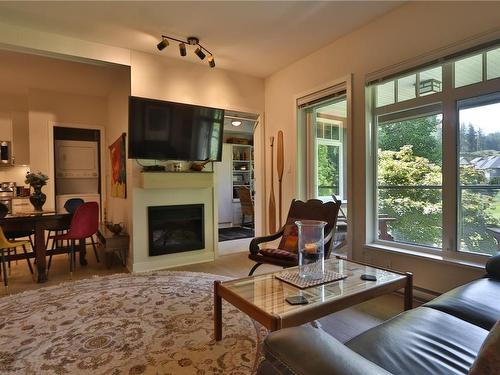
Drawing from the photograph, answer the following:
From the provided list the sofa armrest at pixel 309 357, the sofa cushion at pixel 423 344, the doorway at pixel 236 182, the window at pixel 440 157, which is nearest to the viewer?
the sofa armrest at pixel 309 357

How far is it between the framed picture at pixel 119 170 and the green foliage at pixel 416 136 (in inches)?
128

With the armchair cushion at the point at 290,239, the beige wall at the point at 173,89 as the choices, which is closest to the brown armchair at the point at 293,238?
the armchair cushion at the point at 290,239

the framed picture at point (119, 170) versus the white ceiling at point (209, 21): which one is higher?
the white ceiling at point (209, 21)

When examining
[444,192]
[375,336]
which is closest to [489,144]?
[444,192]

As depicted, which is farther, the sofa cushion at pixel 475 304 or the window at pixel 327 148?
the window at pixel 327 148

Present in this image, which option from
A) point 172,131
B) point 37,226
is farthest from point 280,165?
point 37,226

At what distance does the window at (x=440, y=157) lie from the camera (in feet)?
7.52

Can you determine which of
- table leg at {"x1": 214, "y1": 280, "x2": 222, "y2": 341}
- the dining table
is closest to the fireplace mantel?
the dining table

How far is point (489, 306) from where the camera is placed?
4.68 feet

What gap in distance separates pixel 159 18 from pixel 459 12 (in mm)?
2663

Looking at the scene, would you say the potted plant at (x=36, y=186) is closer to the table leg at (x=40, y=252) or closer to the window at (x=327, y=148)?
the table leg at (x=40, y=252)

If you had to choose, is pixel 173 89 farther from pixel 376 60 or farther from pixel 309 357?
pixel 309 357

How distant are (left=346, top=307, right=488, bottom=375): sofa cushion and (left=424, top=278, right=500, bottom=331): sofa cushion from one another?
59mm

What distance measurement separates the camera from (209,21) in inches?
116
